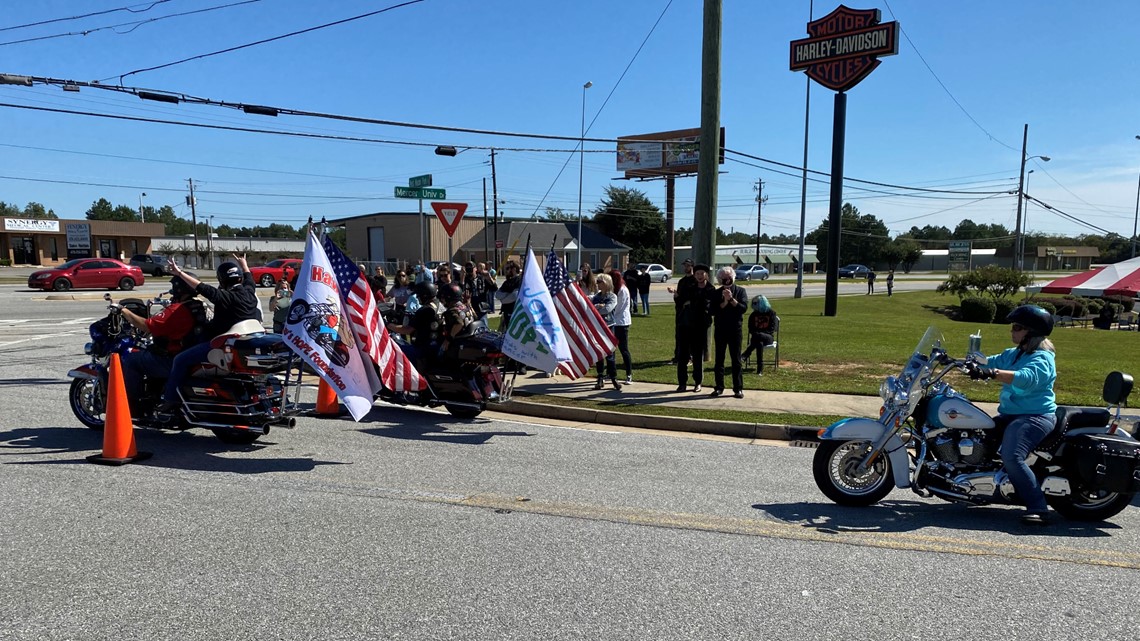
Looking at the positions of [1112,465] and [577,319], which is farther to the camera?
[577,319]

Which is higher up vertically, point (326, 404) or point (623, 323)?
point (623, 323)

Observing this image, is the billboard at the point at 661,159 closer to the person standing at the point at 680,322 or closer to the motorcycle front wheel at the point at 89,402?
the person standing at the point at 680,322

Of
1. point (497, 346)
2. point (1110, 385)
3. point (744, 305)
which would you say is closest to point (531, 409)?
point (497, 346)

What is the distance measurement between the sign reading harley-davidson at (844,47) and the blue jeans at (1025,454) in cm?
2179

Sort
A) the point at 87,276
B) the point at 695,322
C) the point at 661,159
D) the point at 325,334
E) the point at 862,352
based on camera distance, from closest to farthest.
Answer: the point at 325,334 → the point at 695,322 → the point at 862,352 → the point at 87,276 → the point at 661,159

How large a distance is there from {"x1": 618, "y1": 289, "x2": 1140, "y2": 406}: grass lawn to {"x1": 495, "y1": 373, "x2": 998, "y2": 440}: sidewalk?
0.63 metres

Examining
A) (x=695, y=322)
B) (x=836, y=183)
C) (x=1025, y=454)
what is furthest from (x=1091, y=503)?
(x=836, y=183)

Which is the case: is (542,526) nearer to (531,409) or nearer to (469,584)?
(469,584)

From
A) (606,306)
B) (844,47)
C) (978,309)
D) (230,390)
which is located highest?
(844,47)

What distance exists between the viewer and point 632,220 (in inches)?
3305

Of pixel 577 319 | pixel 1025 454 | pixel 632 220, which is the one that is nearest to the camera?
pixel 1025 454

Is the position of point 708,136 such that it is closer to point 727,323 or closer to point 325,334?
point 727,323

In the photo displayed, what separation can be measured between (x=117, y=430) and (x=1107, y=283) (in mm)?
23848

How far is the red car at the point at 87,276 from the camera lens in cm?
3312
